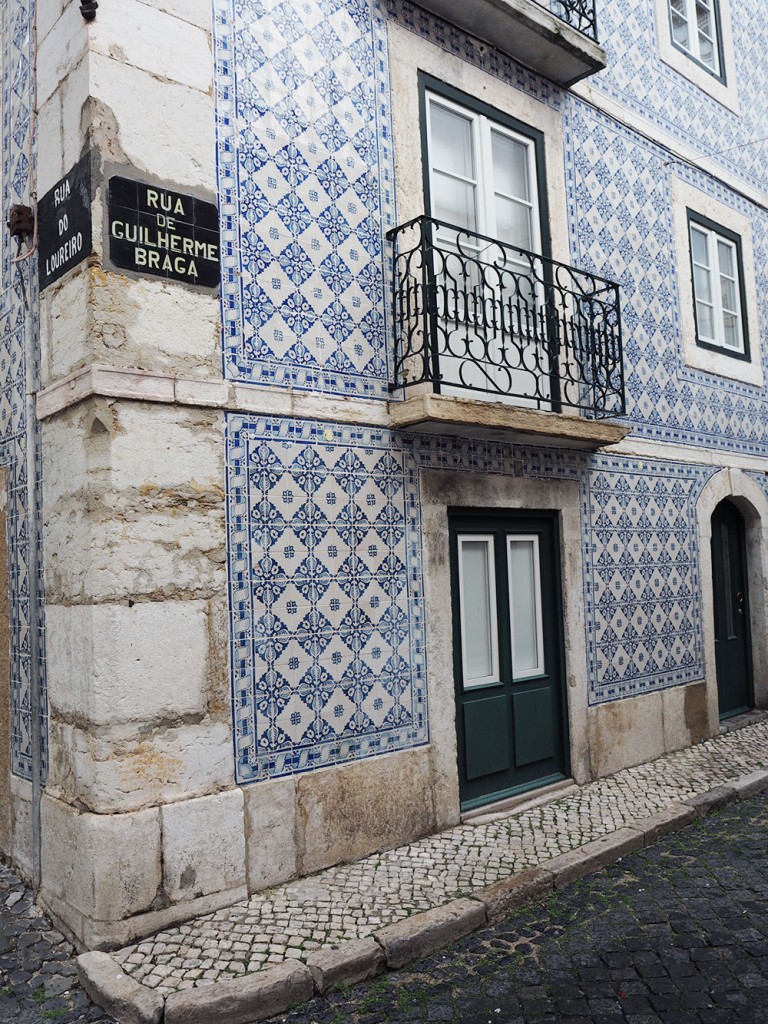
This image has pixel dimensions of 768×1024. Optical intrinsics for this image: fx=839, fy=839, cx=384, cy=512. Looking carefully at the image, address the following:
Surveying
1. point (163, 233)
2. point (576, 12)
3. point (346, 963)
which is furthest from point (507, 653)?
point (576, 12)

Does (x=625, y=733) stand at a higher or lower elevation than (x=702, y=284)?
lower

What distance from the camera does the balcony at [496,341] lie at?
4.92 meters

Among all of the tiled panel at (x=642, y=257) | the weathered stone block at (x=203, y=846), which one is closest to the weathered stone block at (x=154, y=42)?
the tiled panel at (x=642, y=257)

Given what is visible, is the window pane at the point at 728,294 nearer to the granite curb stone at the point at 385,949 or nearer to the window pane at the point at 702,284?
the window pane at the point at 702,284

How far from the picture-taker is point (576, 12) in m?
6.43

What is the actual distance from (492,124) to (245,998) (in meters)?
5.44

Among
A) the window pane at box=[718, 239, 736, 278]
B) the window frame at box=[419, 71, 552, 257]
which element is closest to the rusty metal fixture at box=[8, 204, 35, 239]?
the window frame at box=[419, 71, 552, 257]

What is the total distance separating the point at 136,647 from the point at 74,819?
82 cm

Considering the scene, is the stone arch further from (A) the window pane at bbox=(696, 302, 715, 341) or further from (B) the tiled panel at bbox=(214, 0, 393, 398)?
(B) the tiled panel at bbox=(214, 0, 393, 398)

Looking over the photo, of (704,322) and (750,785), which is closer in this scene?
(750,785)

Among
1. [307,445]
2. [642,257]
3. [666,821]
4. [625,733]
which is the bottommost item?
[666,821]

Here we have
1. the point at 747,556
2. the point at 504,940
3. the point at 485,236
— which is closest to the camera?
the point at 504,940

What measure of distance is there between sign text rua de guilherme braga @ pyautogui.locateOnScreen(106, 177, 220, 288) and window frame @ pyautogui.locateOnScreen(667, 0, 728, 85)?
5848 mm

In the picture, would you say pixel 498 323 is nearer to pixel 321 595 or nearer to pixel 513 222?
pixel 513 222
